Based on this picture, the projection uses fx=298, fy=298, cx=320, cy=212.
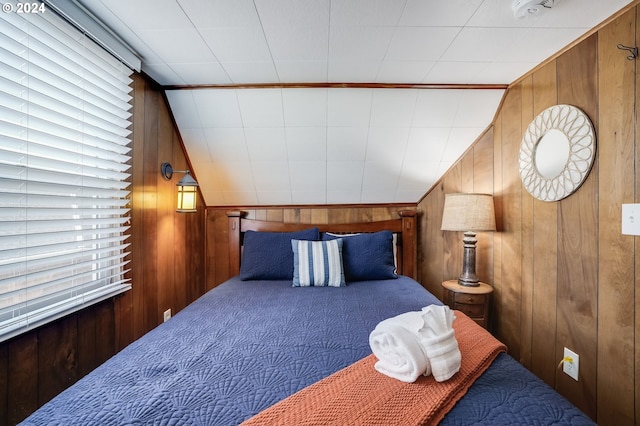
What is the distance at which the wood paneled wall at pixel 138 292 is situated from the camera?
3.73 ft

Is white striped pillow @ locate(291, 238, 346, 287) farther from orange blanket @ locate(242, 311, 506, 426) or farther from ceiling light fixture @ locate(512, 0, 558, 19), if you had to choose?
ceiling light fixture @ locate(512, 0, 558, 19)

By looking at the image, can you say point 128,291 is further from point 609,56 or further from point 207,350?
point 609,56

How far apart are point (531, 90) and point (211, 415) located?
2.30 meters

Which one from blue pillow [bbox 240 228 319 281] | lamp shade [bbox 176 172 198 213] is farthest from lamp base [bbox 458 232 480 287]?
lamp shade [bbox 176 172 198 213]

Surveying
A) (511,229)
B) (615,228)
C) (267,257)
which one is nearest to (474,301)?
(511,229)

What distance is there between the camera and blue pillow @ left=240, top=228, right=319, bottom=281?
7.18 feet

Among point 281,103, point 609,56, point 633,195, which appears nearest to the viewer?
point 633,195

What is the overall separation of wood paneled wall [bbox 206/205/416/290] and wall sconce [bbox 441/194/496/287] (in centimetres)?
78

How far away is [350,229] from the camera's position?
8.89ft

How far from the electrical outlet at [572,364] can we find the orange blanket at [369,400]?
0.97m

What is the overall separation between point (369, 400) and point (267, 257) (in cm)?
155

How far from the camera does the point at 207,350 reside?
1.07m

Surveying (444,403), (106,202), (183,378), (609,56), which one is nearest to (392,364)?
(444,403)

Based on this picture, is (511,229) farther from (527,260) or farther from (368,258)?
(368,258)
